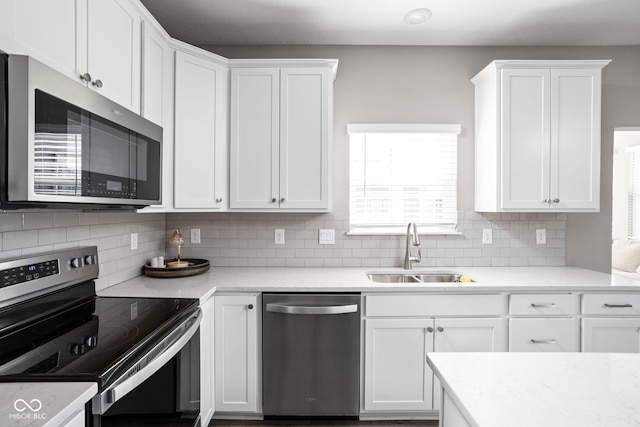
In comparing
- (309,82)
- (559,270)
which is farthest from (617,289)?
(309,82)

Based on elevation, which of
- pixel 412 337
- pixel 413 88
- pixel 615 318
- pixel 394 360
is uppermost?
pixel 413 88

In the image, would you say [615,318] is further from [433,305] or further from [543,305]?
[433,305]

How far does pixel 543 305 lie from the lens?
2246 millimetres

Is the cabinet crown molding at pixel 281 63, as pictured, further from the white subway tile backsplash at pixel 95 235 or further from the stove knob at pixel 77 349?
the stove knob at pixel 77 349

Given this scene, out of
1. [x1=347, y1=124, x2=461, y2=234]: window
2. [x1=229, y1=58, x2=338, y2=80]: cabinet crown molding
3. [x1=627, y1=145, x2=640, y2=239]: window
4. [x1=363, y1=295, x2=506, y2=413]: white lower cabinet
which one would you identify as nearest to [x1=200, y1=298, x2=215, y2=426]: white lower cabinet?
[x1=363, y1=295, x2=506, y2=413]: white lower cabinet

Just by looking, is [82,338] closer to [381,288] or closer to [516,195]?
[381,288]

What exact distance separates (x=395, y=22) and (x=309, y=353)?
2.21m

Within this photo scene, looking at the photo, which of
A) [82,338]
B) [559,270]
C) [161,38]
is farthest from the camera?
[559,270]

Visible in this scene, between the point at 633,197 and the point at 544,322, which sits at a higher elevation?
the point at 633,197

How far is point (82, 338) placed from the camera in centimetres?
131

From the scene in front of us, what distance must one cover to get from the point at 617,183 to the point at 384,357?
16.0 feet

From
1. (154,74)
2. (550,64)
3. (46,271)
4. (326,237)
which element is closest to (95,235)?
(46,271)

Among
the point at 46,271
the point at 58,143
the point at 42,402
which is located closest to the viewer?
the point at 42,402

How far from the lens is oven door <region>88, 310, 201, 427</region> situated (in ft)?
3.46
